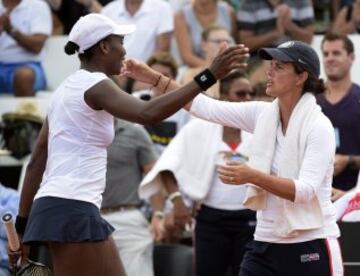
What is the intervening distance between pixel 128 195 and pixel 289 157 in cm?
282

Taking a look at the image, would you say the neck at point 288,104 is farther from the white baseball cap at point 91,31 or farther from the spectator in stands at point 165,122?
the spectator in stands at point 165,122

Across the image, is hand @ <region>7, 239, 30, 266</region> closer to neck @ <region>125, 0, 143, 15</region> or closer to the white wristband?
the white wristband

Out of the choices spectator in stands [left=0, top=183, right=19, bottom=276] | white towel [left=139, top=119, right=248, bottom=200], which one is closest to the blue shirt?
spectator in stands [left=0, top=183, right=19, bottom=276]

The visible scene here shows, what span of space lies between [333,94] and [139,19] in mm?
2795

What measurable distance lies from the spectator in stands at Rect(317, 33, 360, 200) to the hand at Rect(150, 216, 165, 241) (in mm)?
1234

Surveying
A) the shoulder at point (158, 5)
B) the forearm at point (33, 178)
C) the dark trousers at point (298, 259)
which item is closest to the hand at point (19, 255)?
the forearm at point (33, 178)

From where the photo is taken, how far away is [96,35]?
16.2 feet

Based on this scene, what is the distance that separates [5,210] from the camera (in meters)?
7.20

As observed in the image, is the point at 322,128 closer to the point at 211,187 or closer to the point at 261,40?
the point at 211,187

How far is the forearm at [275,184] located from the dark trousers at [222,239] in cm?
219

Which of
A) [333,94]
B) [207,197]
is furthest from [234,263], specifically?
[333,94]

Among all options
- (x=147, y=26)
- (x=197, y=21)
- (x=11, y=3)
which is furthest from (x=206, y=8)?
(x=11, y=3)

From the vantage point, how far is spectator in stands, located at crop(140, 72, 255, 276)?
23.2 feet

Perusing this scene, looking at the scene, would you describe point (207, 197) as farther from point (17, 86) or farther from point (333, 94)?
point (17, 86)
